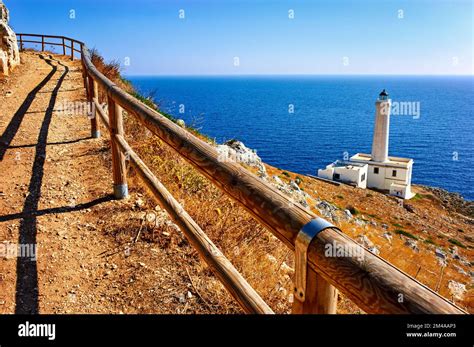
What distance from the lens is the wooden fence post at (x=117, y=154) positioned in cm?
488

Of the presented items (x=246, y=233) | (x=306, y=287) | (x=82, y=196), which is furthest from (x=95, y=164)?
(x=306, y=287)

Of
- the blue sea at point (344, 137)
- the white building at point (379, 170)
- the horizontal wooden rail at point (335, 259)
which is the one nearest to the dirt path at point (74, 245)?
the horizontal wooden rail at point (335, 259)

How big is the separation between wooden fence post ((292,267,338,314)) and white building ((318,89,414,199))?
127 ft

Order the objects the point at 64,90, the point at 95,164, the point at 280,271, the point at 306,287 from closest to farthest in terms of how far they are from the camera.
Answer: the point at 306,287, the point at 280,271, the point at 95,164, the point at 64,90

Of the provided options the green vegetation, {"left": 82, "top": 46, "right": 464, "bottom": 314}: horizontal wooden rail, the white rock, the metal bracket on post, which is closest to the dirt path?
{"left": 82, "top": 46, "right": 464, "bottom": 314}: horizontal wooden rail

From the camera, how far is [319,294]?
146cm

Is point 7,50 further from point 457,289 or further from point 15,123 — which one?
point 457,289

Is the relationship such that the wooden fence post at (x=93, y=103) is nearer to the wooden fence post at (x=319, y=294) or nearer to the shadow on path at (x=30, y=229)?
the shadow on path at (x=30, y=229)

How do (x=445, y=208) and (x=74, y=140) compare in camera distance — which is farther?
(x=445, y=208)

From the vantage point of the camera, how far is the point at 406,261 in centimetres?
1958

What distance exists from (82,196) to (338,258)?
15.4 ft

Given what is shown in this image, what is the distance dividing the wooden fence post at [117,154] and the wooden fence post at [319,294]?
3.92 meters
